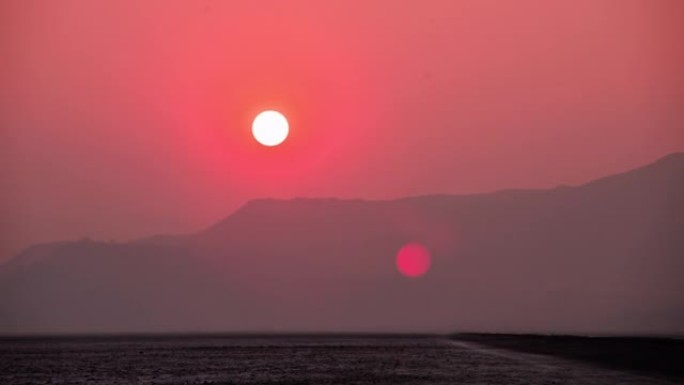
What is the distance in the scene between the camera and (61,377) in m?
94.1

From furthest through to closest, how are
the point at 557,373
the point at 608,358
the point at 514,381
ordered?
the point at 608,358 → the point at 557,373 → the point at 514,381

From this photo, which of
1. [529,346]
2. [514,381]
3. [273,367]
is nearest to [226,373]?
[273,367]

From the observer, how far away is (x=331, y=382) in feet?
256

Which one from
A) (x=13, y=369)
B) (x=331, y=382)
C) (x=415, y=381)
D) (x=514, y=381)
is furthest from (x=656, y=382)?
(x=13, y=369)

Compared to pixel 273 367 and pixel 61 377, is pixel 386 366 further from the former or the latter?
pixel 61 377

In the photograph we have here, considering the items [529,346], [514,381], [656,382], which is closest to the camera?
[656,382]

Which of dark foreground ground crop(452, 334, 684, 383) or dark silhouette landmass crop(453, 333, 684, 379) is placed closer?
dark foreground ground crop(452, 334, 684, 383)

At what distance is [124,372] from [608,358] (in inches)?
2219

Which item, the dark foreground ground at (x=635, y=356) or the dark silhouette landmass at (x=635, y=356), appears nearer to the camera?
the dark foreground ground at (x=635, y=356)

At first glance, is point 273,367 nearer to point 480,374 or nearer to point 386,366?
point 386,366

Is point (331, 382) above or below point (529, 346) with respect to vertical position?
below

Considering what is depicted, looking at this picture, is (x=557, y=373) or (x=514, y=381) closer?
(x=514, y=381)

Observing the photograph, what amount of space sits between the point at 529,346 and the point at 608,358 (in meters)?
54.2

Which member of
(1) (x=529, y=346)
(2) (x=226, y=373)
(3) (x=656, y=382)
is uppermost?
(1) (x=529, y=346)
